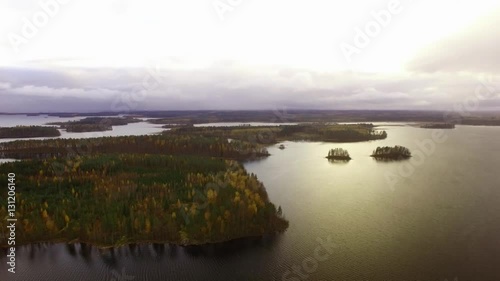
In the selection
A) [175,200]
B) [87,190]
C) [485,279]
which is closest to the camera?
[485,279]

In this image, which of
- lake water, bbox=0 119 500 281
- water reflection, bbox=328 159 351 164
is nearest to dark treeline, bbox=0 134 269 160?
water reflection, bbox=328 159 351 164

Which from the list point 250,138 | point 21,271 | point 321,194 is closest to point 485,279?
point 321,194

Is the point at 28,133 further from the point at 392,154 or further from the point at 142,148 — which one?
the point at 392,154

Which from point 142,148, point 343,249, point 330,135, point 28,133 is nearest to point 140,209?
point 343,249

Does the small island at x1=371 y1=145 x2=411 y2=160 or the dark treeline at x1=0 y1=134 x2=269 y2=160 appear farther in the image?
the dark treeline at x1=0 y1=134 x2=269 y2=160

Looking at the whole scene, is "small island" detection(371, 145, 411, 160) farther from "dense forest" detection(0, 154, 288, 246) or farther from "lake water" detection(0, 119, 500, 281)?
"dense forest" detection(0, 154, 288, 246)

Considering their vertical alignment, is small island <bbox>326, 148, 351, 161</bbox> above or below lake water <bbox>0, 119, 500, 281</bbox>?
above

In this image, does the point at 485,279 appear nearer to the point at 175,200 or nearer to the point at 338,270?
the point at 338,270
